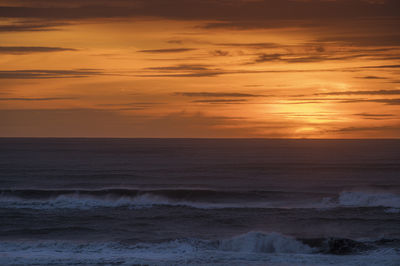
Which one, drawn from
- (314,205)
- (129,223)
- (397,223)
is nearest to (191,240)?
(129,223)

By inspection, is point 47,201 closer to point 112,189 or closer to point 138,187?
point 112,189

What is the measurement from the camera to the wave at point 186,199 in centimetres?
2920

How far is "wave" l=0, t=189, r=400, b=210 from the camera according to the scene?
29203mm

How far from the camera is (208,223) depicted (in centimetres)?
2341

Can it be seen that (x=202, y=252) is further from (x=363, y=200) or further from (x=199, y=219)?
(x=363, y=200)

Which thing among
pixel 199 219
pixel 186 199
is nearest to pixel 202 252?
pixel 199 219

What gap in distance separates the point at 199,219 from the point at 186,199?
7.91 metres

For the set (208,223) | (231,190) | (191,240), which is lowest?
(191,240)

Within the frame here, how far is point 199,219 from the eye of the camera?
24.6 m

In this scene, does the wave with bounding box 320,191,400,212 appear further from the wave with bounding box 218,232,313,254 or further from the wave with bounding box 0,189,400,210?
the wave with bounding box 218,232,313,254

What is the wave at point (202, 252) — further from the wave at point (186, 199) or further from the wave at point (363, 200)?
the wave at point (363, 200)

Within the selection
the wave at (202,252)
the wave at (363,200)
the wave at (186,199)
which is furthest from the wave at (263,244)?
the wave at (363,200)

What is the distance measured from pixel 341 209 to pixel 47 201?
18.5 metres

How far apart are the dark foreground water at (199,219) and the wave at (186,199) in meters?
0.07
